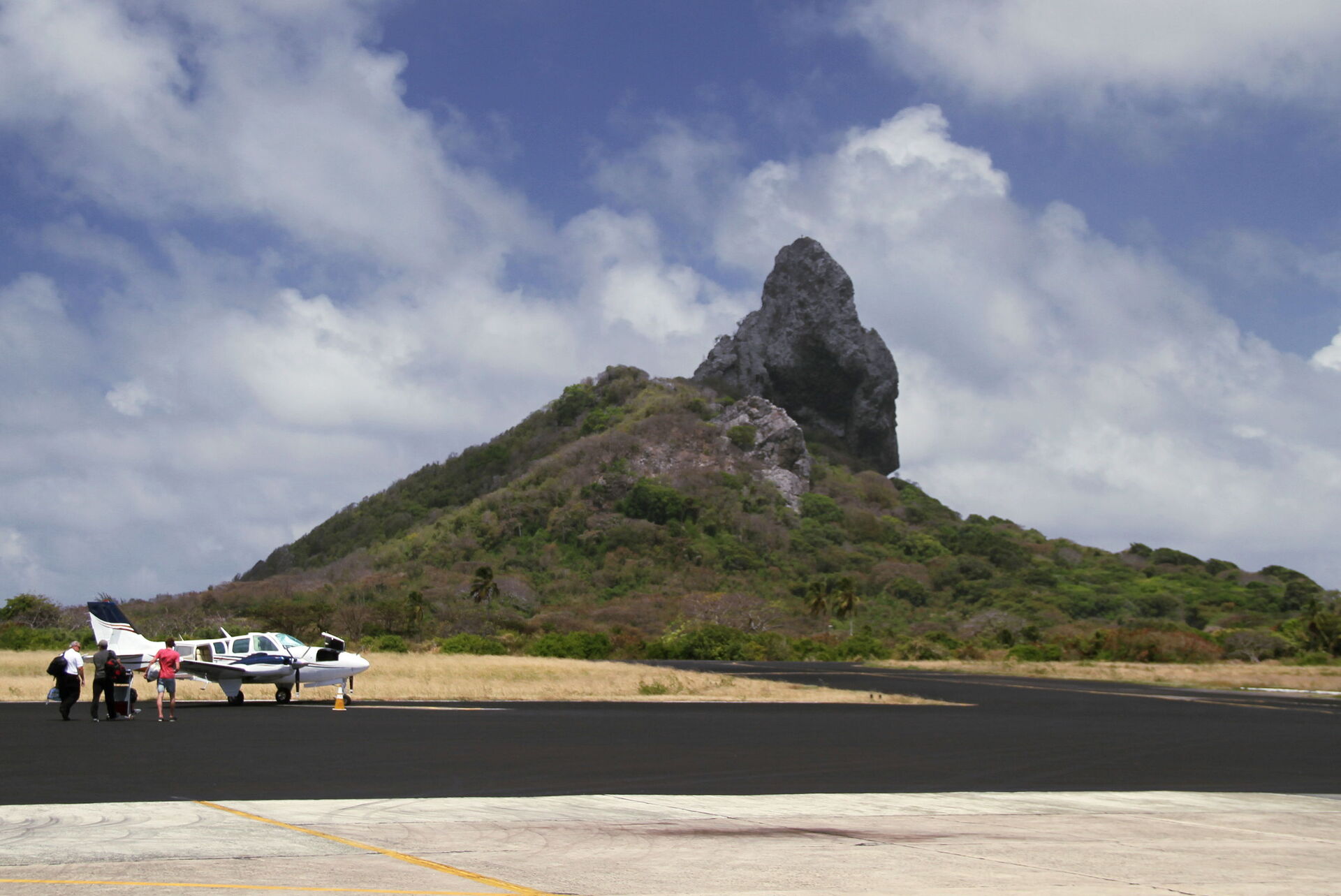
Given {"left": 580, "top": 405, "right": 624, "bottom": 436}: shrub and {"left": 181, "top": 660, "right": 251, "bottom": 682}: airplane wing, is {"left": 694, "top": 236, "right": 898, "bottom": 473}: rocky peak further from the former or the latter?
{"left": 181, "top": 660, "right": 251, "bottom": 682}: airplane wing

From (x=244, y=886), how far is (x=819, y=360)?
172m

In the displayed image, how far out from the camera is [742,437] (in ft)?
521

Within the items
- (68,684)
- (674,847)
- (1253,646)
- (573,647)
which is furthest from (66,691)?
(1253,646)

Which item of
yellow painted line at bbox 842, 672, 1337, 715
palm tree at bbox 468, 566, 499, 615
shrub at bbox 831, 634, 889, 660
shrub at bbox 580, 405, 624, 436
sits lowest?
yellow painted line at bbox 842, 672, 1337, 715


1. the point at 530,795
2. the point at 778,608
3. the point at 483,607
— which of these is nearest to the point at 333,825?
the point at 530,795

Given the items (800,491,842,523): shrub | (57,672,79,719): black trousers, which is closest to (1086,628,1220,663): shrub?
(57,672,79,719): black trousers

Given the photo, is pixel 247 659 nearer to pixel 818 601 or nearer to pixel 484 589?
pixel 484 589

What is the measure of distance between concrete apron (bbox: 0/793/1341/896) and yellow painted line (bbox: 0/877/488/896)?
26 mm

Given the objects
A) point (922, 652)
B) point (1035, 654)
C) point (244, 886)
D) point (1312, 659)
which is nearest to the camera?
point (244, 886)

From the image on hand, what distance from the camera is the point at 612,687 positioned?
40281mm

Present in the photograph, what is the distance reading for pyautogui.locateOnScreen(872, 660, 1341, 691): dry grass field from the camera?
2082 inches

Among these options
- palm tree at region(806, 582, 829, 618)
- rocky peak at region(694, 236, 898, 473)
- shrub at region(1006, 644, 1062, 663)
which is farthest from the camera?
rocky peak at region(694, 236, 898, 473)

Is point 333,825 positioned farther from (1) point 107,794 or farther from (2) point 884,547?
(2) point 884,547

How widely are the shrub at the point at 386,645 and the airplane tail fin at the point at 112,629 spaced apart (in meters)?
32.4
